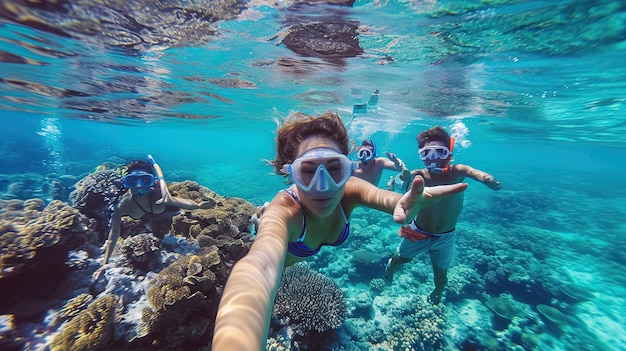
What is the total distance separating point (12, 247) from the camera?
4.23m

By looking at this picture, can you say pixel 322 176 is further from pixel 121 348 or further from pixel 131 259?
pixel 131 259

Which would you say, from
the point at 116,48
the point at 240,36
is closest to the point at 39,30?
the point at 116,48

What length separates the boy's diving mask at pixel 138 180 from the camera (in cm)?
548

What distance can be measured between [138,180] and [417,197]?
19.1 feet

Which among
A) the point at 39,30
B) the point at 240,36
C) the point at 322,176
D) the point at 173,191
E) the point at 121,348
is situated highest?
the point at 240,36

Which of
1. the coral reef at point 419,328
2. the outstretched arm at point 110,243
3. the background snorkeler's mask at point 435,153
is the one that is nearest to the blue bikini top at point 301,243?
the background snorkeler's mask at point 435,153

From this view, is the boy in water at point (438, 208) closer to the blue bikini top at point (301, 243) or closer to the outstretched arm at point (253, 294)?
Result: the blue bikini top at point (301, 243)

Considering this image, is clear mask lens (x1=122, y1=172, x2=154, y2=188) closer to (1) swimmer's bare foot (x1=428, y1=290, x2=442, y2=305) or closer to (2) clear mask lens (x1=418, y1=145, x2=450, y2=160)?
(2) clear mask lens (x1=418, y1=145, x2=450, y2=160)

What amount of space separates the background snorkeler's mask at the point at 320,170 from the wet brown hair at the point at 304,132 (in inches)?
14.4

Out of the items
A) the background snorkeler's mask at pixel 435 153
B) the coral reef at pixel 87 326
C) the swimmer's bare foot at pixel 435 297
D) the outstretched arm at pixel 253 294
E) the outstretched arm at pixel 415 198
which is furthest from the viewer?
the swimmer's bare foot at pixel 435 297

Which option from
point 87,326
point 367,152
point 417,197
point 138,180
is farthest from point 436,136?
point 87,326

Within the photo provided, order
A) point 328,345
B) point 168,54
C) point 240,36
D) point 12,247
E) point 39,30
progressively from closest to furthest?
point 12,247 → point 328,345 → point 39,30 → point 240,36 → point 168,54

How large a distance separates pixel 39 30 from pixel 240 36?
18.7 ft

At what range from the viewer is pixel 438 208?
5.50 m
